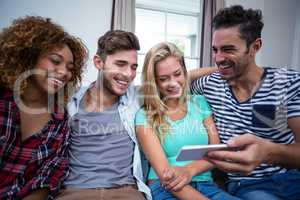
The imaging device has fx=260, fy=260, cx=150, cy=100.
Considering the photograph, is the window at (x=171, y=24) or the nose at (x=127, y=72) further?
the window at (x=171, y=24)

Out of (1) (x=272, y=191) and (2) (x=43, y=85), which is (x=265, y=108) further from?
(2) (x=43, y=85)

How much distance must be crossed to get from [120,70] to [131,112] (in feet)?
0.77

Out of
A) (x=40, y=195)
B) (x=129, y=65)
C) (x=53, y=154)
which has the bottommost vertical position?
(x=40, y=195)

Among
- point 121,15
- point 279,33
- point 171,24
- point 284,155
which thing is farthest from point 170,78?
point 279,33

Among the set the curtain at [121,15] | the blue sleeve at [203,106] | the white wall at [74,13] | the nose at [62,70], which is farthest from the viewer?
the curtain at [121,15]

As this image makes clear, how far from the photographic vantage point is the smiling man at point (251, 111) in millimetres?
998

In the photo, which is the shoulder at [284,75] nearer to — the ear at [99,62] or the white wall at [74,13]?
the ear at [99,62]

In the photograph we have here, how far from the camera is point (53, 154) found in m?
1.14

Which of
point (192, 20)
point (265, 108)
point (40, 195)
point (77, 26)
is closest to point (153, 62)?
point (265, 108)

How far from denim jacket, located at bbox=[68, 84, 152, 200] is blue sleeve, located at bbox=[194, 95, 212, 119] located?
0.33 meters

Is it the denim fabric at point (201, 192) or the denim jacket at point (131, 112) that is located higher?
the denim jacket at point (131, 112)

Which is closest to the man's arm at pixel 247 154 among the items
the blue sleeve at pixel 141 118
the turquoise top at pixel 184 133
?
the turquoise top at pixel 184 133

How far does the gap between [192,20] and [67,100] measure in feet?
10.2

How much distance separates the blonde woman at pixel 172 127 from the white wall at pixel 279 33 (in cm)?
300
